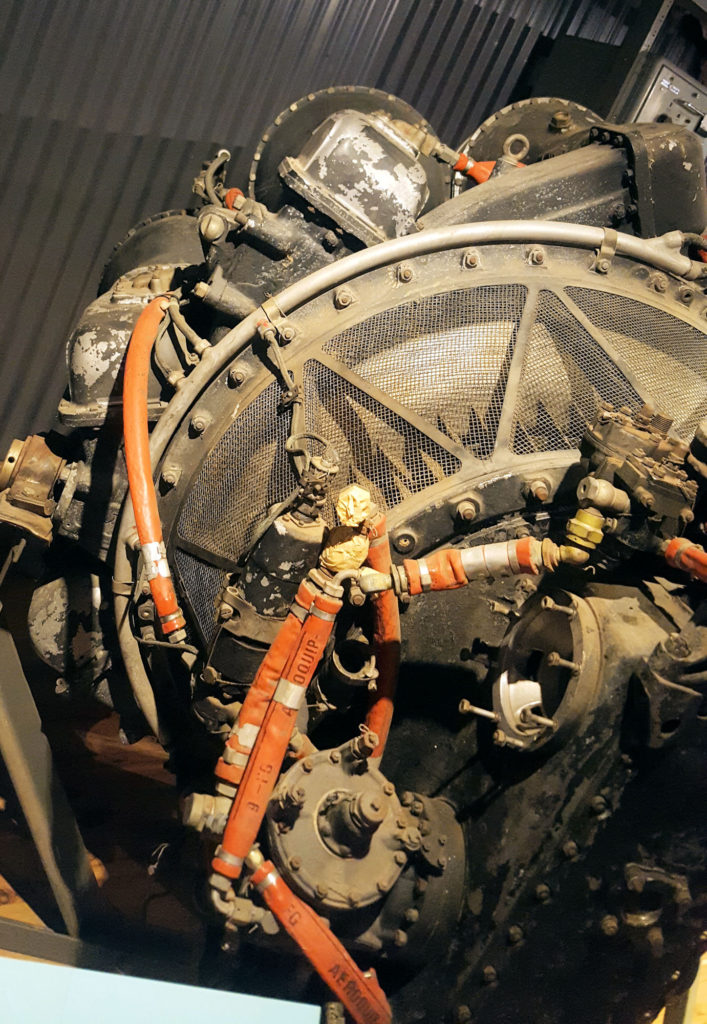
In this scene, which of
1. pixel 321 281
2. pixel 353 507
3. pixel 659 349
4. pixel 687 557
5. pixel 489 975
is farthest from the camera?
pixel 659 349

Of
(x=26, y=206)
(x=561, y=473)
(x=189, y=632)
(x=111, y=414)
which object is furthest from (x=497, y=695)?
(x=26, y=206)

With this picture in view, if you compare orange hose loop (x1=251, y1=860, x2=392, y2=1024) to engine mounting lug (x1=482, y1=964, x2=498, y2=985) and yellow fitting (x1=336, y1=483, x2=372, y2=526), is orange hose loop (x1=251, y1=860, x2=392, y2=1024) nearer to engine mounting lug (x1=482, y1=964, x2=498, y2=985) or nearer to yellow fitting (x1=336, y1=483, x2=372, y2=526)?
engine mounting lug (x1=482, y1=964, x2=498, y2=985)

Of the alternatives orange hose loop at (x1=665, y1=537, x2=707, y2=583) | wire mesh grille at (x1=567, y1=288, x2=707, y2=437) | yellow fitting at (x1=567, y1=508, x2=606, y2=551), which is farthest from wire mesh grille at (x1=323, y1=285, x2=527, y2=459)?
orange hose loop at (x1=665, y1=537, x2=707, y2=583)

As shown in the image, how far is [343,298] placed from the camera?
93.7 inches

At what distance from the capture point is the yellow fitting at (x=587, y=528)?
198 centimetres

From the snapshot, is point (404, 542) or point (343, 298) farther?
point (343, 298)

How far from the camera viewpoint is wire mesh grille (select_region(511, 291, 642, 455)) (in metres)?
2.39

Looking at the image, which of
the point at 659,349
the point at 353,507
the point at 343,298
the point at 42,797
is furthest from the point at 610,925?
the point at 42,797

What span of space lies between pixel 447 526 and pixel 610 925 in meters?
0.99

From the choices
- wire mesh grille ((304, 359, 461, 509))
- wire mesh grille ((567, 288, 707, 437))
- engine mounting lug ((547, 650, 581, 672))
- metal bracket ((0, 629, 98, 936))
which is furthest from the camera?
metal bracket ((0, 629, 98, 936))

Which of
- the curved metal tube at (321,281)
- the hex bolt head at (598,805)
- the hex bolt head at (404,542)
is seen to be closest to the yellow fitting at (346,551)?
the hex bolt head at (404,542)

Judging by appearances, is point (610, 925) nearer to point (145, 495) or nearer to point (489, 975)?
point (489, 975)

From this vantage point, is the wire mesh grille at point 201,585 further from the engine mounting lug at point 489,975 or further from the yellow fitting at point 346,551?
the engine mounting lug at point 489,975

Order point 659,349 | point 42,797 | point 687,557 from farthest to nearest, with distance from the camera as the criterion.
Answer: point 42,797 → point 659,349 → point 687,557
